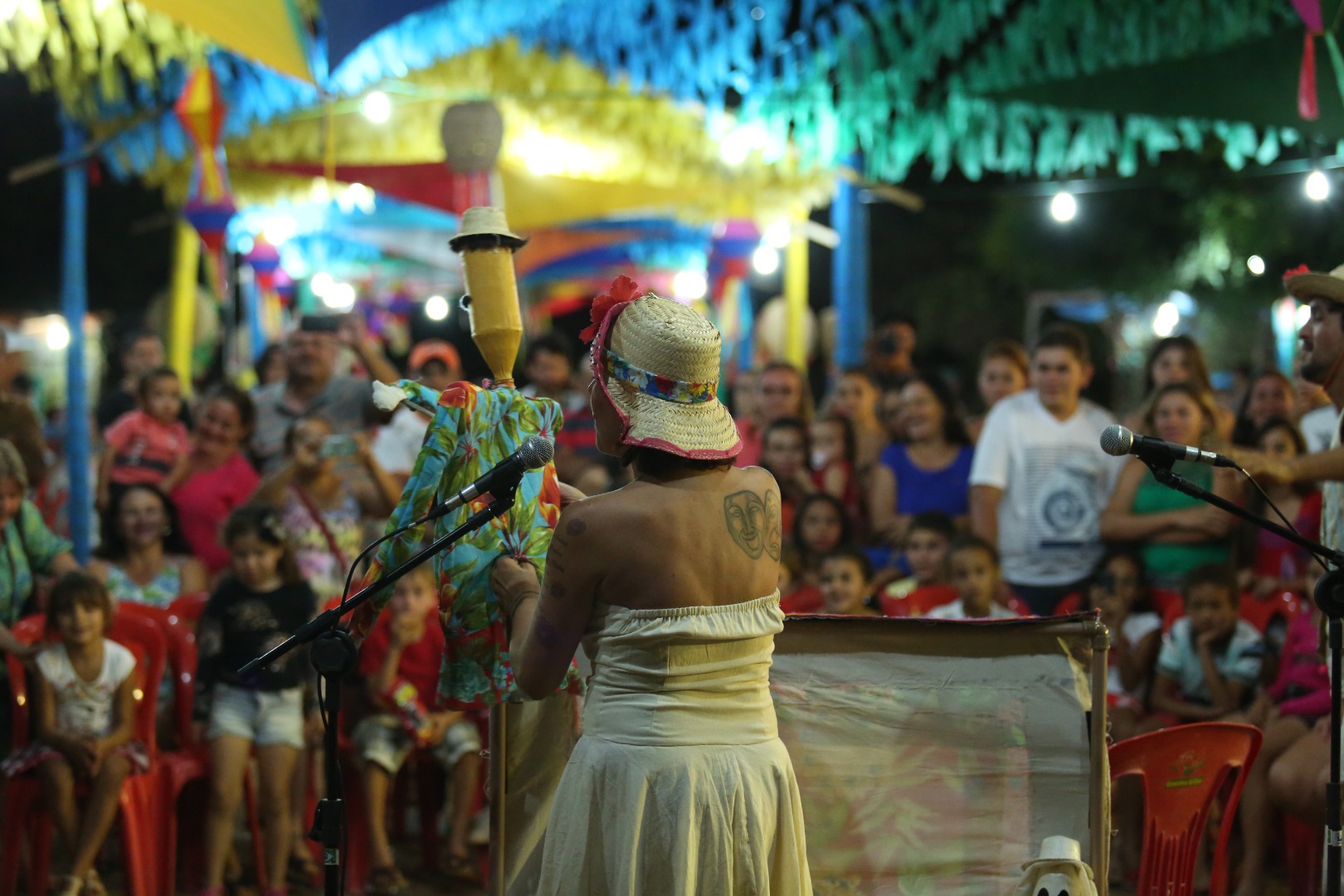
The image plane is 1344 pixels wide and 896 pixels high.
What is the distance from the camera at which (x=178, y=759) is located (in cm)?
490

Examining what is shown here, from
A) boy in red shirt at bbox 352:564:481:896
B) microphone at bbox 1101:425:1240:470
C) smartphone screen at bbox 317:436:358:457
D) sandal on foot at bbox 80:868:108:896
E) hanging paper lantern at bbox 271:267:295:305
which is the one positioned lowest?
sandal on foot at bbox 80:868:108:896

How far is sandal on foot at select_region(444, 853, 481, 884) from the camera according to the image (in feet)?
16.9

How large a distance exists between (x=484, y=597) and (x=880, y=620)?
1.06m

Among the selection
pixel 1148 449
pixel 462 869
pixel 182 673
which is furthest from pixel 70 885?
pixel 1148 449

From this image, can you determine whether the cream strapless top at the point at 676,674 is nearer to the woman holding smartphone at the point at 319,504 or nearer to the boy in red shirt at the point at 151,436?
the woman holding smartphone at the point at 319,504

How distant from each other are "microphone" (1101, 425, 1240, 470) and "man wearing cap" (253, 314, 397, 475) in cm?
372

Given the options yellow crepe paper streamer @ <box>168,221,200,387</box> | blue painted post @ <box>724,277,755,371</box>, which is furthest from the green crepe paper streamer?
blue painted post @ <box>724,277,755,371</box>

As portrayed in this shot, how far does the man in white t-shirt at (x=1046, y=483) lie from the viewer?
559 centimetres

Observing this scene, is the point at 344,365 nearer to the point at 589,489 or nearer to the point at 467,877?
the point at 589,489

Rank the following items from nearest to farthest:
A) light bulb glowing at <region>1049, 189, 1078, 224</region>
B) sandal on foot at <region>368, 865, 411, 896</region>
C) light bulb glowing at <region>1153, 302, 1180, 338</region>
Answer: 1. sandal on foot at <region>368, 865, 411, 896</region>
2. light bulb glowing at <region>1049, 189, 1078, 224</region>
3. light bulb glowing at <region>1153, 302, 1180, 338</region>

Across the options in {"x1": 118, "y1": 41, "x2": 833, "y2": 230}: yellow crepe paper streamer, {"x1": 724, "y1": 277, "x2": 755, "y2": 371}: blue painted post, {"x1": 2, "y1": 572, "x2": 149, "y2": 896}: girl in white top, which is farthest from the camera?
{"x1": 724, "y1": 277, "x2": 755, "y2": 371}: blue painted post

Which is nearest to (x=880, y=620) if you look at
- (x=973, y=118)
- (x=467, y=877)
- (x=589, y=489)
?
(x=467, y=877)

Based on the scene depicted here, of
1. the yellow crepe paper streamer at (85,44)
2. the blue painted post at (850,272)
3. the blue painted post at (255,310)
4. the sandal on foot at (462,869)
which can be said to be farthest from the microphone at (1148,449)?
the blue painted post at (255,310)

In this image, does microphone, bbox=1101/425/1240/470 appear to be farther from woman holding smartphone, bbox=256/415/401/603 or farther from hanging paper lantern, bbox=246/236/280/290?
hanging paper lantern, bbox=246/236/280/290
